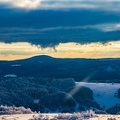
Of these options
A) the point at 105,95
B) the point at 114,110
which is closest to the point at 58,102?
the point at 114,110

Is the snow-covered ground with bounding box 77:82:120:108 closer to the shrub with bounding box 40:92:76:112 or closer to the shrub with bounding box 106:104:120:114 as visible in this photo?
the shrub with bounding box 40:92:76:112

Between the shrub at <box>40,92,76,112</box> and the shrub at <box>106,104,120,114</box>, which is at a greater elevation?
the shrub at <box>40,92,76,112</box>

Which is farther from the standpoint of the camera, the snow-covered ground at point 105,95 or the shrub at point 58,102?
the snow-covered ground at point 105,95

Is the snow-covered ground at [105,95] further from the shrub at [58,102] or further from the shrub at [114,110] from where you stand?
the shrub at [114,110]

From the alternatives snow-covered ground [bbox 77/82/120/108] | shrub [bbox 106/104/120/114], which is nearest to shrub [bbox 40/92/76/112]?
shrub [bbox 106/104/120/114]

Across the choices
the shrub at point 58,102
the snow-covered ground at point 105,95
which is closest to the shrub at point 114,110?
the shrub at point 58,102

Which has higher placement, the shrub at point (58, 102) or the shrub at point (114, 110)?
the shrub at point (58, 102)

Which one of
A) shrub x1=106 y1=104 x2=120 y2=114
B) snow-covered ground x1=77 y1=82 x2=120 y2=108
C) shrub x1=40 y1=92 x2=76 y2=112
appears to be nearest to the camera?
shrub x1=106 y1=104 x2=120 y2=114

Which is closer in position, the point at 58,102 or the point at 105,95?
the point at 58,102

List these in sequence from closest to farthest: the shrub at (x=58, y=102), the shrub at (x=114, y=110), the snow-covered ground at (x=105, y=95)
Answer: the shrub at (x=114, y=110) → the shrub at (x=58, y=102) → the snow-covered ground at (x=105, y=95)

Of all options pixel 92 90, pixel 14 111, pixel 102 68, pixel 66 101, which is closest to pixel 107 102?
pixel 92 90

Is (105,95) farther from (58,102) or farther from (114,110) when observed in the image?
(114,110)
